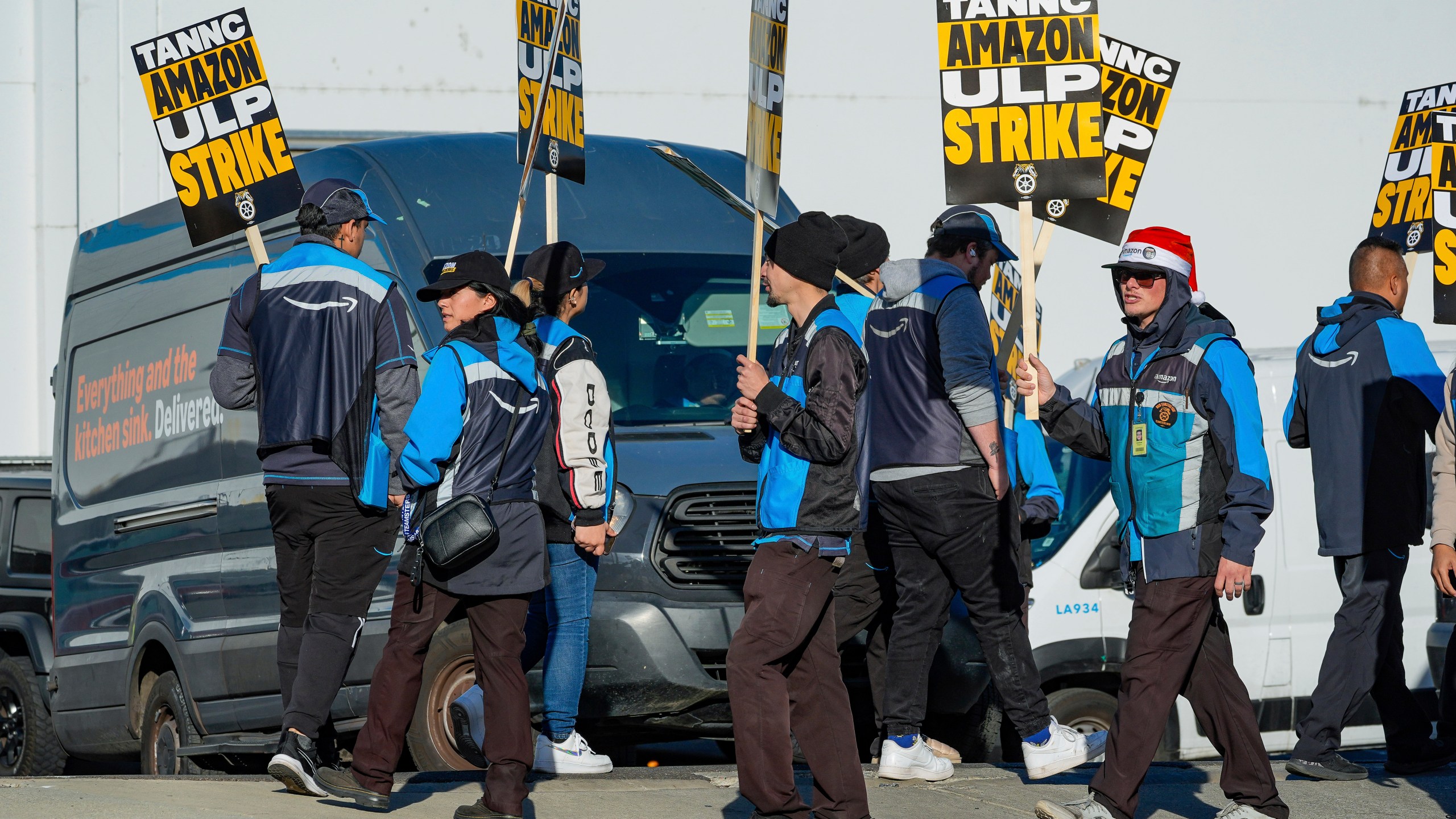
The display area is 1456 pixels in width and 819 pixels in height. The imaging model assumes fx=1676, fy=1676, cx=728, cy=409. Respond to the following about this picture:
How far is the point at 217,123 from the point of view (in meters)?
7.03

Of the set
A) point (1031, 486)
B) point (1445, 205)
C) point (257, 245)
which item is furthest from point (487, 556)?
point (1445, 205)

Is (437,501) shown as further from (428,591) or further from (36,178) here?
(36,178)

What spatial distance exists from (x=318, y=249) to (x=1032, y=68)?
98.8 inches

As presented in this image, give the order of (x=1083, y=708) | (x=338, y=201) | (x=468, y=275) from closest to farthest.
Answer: (x=468, y=275)
(x=338, y=201)
(x=1083, y=708)

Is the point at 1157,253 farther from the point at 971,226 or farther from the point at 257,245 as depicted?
the point at 257,245

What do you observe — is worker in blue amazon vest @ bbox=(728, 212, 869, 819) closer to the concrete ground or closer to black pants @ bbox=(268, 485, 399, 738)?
the concrete ground

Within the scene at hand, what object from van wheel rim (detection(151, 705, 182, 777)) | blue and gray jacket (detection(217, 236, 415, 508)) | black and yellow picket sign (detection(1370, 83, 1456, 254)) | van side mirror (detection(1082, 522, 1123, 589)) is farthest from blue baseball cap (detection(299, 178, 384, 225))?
black and yellow picket sign (detection(1370, 83, 1456, 254))

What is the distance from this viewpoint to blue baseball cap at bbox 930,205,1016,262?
20.4ft

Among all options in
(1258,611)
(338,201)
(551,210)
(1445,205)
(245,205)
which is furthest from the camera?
(1445,205)

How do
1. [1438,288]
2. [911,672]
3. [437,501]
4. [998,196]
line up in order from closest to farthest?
[437,501] → [998,196] → [911,672] → [1438,288]

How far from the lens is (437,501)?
5.02 m

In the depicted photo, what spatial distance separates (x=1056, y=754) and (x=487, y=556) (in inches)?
87.3

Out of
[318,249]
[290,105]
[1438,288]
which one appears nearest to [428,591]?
[318,249]

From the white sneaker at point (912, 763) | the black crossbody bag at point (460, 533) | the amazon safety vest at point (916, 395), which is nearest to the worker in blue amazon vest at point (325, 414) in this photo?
the black crossbody bag at point (460, 533)
